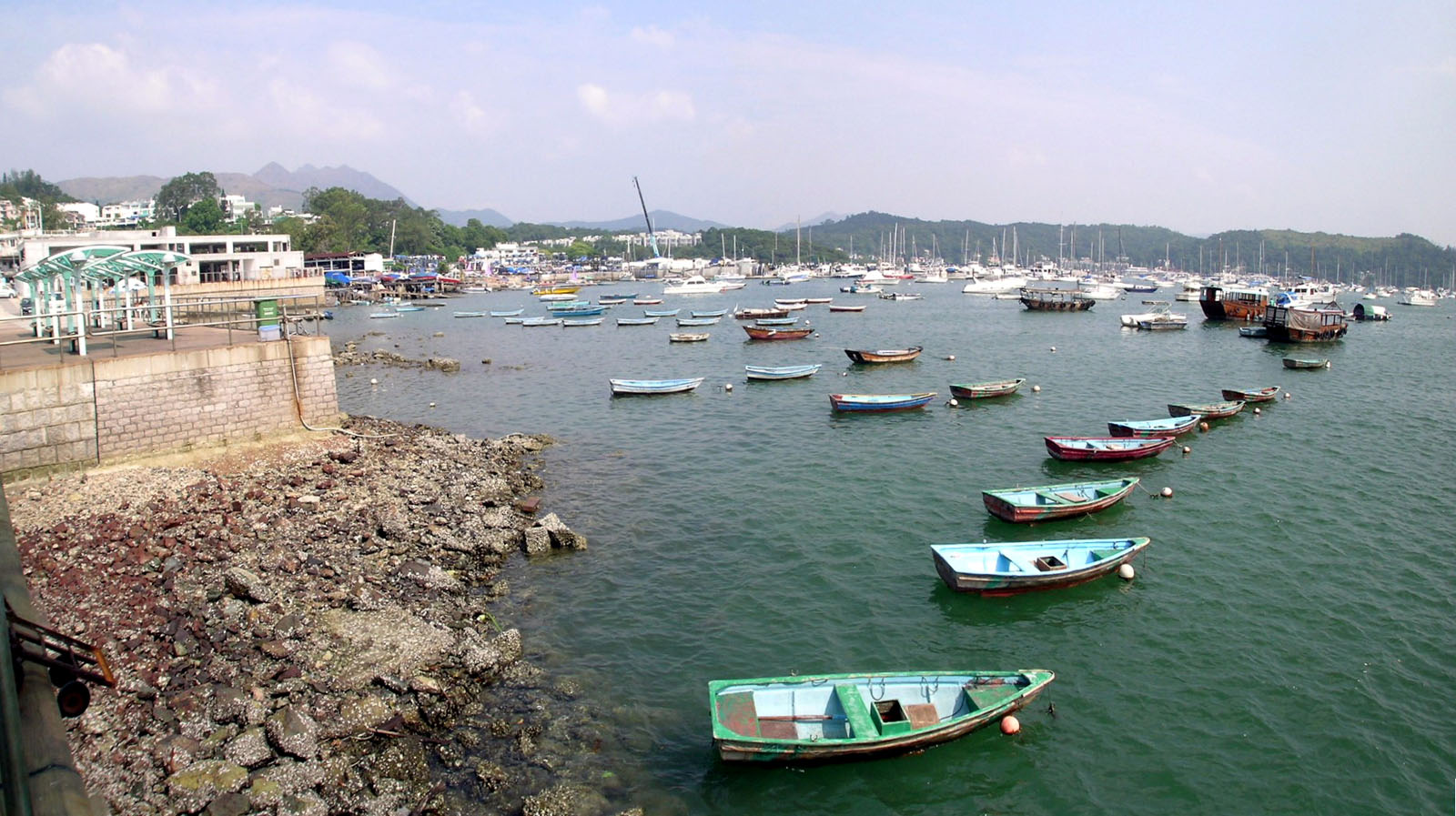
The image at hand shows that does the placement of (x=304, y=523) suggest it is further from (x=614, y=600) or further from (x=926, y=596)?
(x=926, y=596)

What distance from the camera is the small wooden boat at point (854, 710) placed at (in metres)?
12.2

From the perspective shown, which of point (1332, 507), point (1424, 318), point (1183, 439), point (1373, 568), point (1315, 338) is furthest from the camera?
point (1424, 318)

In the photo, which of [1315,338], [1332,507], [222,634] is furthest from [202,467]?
[1315,338]

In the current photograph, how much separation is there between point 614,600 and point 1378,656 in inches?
603

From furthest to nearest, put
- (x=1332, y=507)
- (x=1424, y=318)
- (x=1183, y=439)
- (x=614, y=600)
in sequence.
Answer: (x=1424, y=318), (x=1183, y=439), (x=1332, y=507), (x=614, y=600)

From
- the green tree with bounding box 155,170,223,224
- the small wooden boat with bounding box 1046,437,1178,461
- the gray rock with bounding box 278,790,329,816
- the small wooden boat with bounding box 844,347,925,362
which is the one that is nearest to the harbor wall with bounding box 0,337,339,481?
the gray rock with bounding box 278,790,329,816

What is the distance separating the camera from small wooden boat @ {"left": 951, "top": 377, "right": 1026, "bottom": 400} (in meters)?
37.5

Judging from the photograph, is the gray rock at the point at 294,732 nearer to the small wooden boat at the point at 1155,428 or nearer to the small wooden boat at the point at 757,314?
the small wooden boat at the point at 1155,428

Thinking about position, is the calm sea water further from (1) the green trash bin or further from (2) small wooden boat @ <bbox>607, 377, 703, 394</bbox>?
(1) the green trash bin

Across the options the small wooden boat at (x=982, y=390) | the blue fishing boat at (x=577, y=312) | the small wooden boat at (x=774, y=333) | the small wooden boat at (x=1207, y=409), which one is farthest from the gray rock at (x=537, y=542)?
the blue fishing boat at (x=577, y=312)

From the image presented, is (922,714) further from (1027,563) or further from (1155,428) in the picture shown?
(1155,428)

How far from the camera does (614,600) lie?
17891mm

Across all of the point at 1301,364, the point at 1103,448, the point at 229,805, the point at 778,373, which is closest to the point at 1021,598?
the point at 1103,448

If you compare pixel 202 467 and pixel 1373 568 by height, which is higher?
pixel 202 467
